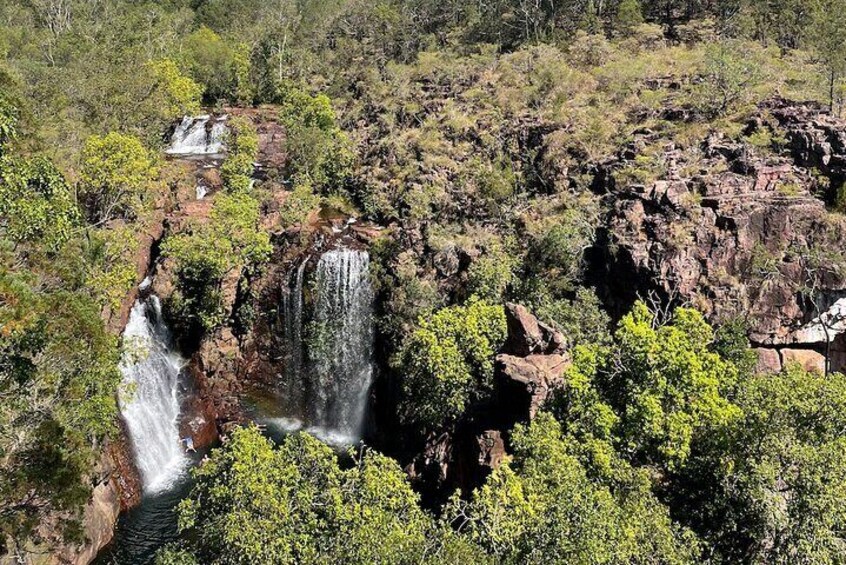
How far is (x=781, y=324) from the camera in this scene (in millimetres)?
29812

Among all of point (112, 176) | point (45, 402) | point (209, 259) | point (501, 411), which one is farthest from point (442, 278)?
point (45, 402)

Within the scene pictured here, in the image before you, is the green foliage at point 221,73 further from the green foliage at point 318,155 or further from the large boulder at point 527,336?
the large boulder at point 527,336

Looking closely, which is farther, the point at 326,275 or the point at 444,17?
the point at 444,17

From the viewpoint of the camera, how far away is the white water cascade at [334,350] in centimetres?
3994

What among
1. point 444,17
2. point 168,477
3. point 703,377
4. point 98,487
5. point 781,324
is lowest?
point 168,477

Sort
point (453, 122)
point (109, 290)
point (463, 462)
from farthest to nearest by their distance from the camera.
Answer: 1. point (453, 122)
2. point (109, 290)
3. point (463, 462)

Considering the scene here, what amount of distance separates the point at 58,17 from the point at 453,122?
70472mm

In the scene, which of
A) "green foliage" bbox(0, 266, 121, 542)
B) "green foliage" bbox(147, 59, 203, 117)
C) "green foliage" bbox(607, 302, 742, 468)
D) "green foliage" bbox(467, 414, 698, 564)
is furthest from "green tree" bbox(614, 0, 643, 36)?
"green foliage" bbox(0, 266, 121, 542)

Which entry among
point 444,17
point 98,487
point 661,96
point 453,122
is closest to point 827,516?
point 98,487

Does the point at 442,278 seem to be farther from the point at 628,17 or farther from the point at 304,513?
the point at 628,17

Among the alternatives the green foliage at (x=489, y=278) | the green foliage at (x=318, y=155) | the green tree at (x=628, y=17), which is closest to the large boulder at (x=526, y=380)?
the green foliage at (x=489, y=278)

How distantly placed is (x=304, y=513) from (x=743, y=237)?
2487 cm

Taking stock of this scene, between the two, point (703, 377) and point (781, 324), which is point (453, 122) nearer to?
point (781, 324)

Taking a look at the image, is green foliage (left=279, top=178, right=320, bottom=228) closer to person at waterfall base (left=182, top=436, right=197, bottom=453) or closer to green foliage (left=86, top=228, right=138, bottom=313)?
green foliage (left=86, top=228, right=138, bottom=313)
